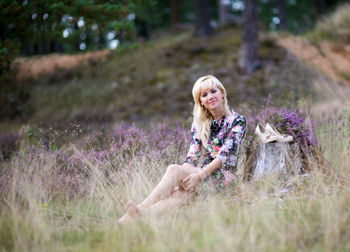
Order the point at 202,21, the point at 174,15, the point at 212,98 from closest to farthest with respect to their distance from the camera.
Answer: the point at 212,98 → the point at 202,21 → the point at 174,15

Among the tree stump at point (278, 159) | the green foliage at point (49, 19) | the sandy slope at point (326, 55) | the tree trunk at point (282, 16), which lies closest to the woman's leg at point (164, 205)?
the tree stump at point (278, 159)

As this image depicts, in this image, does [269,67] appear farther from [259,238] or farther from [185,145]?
[259,238]

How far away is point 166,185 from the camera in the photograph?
11.2 ft

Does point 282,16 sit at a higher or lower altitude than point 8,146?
higher

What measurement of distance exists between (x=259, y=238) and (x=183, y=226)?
0.69 m

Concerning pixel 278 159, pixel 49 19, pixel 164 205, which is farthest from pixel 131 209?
pixel 49 19

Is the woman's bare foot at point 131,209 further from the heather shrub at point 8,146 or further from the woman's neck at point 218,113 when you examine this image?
the heather shrub at point 8,146

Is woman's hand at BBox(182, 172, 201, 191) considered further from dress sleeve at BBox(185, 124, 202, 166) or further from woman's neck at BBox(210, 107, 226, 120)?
woman's neck at BBox(210, 107, 226, 120)

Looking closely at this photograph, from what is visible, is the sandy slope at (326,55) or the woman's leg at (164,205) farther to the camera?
the sandy slope at (326,55)

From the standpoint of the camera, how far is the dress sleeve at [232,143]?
3596 millimetres

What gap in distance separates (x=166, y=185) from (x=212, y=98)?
1.19 meters

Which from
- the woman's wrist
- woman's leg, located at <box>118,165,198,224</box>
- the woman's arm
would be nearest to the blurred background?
the woman's arm

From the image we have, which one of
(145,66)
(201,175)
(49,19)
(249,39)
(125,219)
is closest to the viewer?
(125,219)

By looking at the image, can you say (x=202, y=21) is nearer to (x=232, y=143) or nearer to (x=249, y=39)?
(x=249, y=39)
